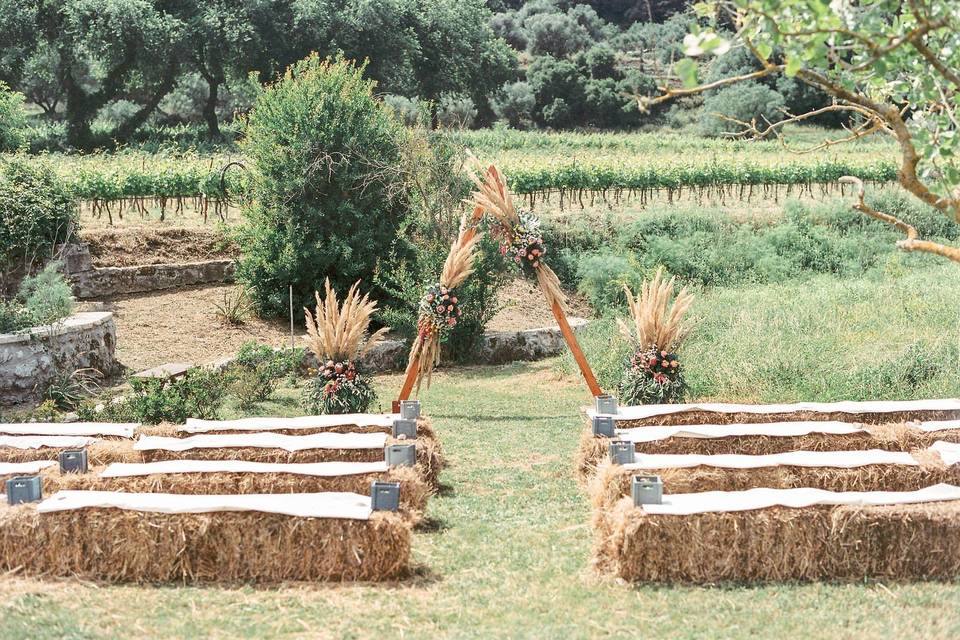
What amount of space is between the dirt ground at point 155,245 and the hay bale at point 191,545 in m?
10.5

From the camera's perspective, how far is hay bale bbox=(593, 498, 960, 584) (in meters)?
4.73

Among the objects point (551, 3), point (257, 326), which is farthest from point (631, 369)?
point (551, 3)

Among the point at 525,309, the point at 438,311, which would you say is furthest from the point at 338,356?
the point at 525,309

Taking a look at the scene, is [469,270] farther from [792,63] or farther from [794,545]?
[792,63]

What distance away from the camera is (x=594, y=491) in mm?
5660

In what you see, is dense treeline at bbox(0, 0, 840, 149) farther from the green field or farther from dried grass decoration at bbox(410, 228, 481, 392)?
dried grass decoration at bbox(410, 228, 481, 392)

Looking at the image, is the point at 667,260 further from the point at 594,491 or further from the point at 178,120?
the point at 178,120

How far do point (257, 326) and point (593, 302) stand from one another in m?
5.92

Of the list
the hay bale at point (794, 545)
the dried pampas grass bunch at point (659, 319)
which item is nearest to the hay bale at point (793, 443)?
the hay bale at point (794, 545)

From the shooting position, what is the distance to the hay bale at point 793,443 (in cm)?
649

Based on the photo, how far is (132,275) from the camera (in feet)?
46.6

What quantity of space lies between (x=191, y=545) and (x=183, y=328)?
8.80 m

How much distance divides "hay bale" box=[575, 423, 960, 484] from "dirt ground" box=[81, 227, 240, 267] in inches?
391

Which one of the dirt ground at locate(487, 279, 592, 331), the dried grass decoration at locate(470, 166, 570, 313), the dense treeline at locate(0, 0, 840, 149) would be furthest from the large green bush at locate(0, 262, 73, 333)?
the dense treeline at locate(0, 0, 840, 149)
